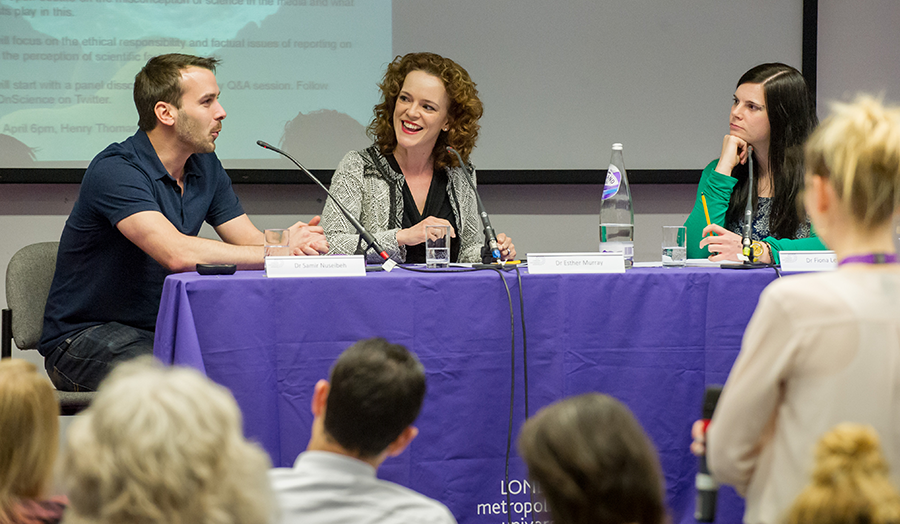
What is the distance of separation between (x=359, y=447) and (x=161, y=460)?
36cm

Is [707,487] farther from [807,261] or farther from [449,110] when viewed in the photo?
[449,110]

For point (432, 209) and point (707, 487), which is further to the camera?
point (432, 209)

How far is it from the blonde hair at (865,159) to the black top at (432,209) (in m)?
1.70

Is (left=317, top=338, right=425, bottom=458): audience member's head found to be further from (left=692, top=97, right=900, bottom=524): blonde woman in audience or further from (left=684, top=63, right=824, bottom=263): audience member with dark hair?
(left=684, top=63, right=824, bottom=263): audience member with dark hair

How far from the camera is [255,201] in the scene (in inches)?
132

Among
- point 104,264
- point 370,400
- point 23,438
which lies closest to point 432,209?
point 104,264

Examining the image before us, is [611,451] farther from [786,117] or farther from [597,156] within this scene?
[597,156]

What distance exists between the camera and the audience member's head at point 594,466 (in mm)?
848

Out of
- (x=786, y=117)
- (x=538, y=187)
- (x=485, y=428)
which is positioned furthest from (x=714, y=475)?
(x=538, y=187)

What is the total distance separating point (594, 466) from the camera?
0.84 meters

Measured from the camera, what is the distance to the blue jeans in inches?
85.6

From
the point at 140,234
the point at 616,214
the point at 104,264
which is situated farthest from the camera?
the point at 616,214

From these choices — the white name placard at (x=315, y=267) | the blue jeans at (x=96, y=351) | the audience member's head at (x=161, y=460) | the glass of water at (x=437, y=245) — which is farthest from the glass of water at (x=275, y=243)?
the audience member's head at (x=161, y=460)

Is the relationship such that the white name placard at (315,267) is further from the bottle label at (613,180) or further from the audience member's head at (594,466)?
the audience member's head at (594,466)
